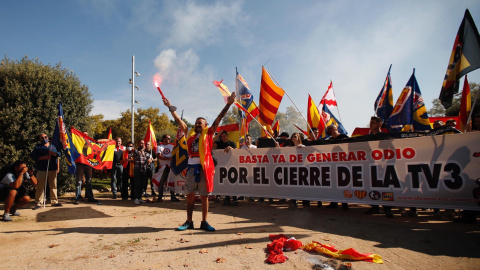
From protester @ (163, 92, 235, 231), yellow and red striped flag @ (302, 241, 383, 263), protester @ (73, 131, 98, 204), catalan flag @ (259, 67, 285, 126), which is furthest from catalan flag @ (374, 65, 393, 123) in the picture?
protester @ (73, 131, 98, 204)

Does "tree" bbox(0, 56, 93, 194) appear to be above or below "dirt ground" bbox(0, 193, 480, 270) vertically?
above

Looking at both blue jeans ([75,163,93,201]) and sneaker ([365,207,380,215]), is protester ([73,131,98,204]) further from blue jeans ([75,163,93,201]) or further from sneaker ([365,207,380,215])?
sneaker ([365,207,380,215])

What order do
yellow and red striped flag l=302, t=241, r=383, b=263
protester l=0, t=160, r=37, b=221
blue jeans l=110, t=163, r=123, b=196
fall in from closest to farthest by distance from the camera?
yellow and red striped flag l=302, t=241, r=383, b=263
protester l=0, t=160, r=37, b=221
blue jeans l=110, t=163, r=123, b=196

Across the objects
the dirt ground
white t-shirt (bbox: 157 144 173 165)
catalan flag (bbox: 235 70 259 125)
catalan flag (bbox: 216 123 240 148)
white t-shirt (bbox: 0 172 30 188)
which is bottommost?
the dirt ground

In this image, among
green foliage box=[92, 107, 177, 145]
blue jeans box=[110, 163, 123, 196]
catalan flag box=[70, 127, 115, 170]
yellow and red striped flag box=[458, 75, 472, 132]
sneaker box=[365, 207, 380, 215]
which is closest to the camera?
sneaker box=[365, 207, 380, 215]

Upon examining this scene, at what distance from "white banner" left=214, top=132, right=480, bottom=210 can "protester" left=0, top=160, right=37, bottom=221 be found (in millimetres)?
4907

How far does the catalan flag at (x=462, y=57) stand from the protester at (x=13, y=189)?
1033 centimetres

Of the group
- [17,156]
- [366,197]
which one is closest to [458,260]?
[366,197]

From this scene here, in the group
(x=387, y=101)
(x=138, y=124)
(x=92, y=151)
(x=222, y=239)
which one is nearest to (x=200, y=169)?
(x=222, y=239)

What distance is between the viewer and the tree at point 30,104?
8.44 metres

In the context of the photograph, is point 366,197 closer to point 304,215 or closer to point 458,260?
point 304,215

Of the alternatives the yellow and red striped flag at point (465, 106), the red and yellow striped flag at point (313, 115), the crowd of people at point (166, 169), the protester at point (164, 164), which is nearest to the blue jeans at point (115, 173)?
the crowd of people at point (166, 169)

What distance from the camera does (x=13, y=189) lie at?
20.2 feet

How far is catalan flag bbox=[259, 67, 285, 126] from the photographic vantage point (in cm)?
857
